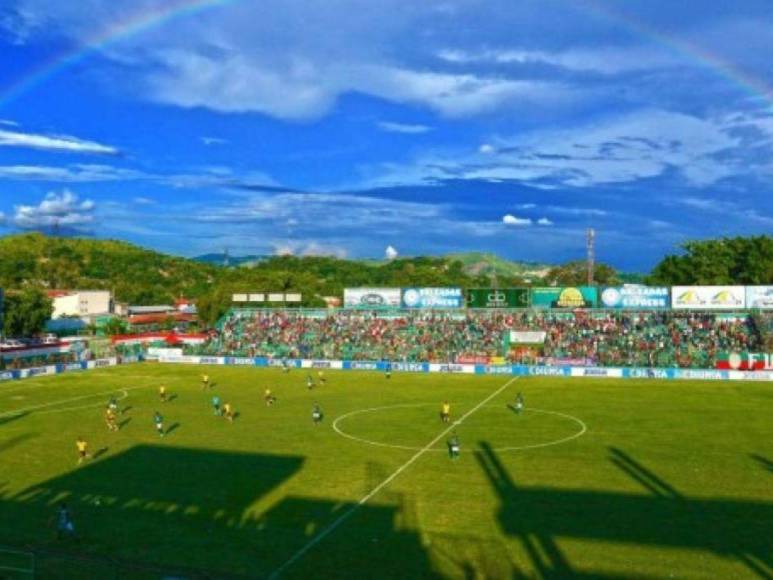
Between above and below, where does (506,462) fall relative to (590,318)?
below

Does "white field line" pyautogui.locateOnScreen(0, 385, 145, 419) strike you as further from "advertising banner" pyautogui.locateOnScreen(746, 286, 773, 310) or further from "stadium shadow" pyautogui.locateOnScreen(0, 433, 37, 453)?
"advertising banner" pyautogui.locateOnScreen(746, 286, 773, 310)

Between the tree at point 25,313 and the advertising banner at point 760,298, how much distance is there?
88925 millimetres

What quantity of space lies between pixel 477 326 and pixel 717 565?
2418 inches

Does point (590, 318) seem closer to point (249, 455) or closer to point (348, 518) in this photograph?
point (249, 455)

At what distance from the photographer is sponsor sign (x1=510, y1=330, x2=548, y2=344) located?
7806 cm

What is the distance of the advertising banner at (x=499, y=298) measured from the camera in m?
81.4

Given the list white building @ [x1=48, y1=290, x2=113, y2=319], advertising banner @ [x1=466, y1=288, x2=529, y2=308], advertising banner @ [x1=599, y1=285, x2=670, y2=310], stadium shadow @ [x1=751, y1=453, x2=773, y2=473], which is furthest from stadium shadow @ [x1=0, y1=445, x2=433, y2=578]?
white building @ [x1=48, y1=290, x2=113, y2=319]

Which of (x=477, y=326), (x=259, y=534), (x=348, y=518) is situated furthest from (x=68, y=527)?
(x=477, y=326)

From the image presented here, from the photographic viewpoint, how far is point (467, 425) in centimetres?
4391

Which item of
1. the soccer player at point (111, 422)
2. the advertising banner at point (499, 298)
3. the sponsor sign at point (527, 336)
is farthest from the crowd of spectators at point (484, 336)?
the soccer player at point (111, 422)

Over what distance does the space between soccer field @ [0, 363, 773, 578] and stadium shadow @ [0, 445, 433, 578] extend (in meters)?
0.09

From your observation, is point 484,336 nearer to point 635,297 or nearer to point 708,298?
point 635,297

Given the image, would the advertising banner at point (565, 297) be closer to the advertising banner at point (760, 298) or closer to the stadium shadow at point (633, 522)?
the advertising banner at point (760, 298)

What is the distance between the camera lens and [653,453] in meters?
35.8
